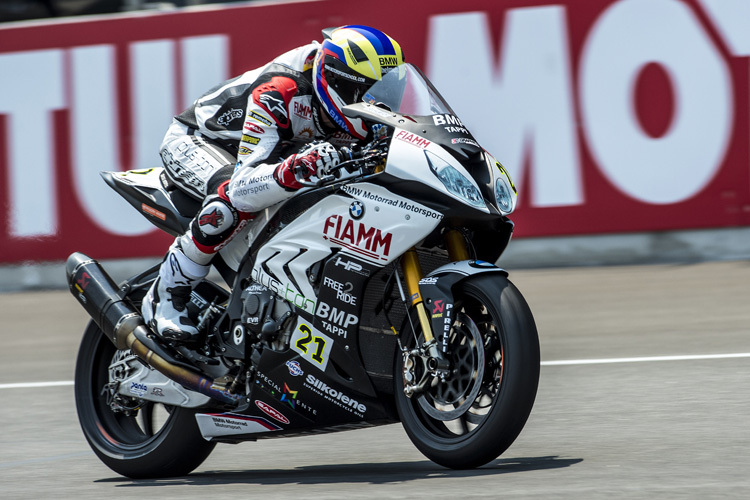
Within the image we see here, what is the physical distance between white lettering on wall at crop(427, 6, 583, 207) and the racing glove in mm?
5468

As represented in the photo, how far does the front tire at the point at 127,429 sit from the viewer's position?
5.31 m

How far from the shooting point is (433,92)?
4.86 m

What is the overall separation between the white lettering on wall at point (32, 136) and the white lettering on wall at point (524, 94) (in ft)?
11.2

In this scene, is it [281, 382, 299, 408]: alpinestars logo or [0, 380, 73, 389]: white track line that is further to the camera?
[0, 380, 73, 389]: white track line

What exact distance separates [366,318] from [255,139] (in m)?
0.86

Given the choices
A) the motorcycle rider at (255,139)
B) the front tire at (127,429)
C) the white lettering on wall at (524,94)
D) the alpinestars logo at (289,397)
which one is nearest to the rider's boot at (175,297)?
the motorcycle rider at (255,139)

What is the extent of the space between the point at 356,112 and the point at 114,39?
6715 mm

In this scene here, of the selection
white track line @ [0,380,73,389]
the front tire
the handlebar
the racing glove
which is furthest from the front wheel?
white track line @ [0,380,73,389]

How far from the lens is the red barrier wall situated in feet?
32.5

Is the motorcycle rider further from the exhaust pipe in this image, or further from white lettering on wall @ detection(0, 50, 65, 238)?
white lettering on wall @ detection(0, 50, 65, 238)

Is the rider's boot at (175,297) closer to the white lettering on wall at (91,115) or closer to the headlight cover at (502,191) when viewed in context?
the headlight cover at (502,191)

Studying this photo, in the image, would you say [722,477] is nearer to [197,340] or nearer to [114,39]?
[197,340]

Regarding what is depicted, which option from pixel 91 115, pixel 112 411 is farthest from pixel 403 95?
pixel 91 115

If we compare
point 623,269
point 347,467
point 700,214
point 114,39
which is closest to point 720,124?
point 700,214
